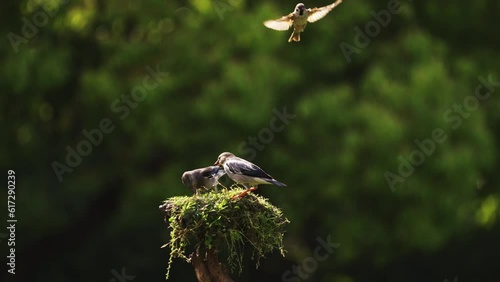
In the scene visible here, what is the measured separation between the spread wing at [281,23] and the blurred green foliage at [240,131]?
8.66m

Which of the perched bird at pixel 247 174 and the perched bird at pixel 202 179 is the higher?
the perched bird at pixel 202 179

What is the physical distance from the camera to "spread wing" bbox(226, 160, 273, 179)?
10.8m

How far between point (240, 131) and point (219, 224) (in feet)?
37.3

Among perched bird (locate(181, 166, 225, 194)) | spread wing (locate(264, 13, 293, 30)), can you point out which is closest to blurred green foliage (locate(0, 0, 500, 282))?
spread wing (locate(264, 13, 293, 30))

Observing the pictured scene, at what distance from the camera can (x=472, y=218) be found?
2255 centimetres

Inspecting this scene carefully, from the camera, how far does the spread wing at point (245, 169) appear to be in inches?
424

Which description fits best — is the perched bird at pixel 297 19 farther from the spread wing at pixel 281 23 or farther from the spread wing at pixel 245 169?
the spread wing at pixel 245 169

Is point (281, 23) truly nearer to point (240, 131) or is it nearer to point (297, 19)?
point (297, 19)

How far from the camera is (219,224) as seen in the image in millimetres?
10188

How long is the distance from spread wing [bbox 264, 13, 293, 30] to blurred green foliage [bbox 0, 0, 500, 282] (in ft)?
28.4

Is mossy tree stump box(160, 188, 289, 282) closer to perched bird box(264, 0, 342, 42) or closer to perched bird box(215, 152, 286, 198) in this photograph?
perched bird box(215, 152, 286, 198)

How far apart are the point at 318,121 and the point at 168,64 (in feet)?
11.4

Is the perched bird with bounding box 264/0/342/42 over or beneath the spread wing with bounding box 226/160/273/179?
over

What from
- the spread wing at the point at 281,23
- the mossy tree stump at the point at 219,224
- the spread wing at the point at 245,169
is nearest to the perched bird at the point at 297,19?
the spread wing at the point at 281,23
